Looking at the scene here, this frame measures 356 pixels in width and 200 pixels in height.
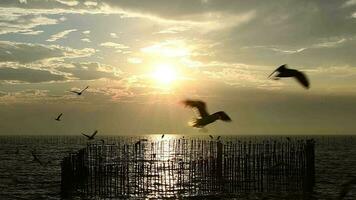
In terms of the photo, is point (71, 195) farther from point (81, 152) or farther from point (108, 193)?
point (81, 152)

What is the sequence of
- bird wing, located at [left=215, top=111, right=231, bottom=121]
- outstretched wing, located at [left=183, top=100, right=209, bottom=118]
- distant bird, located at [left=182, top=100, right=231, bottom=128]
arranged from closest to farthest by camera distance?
bird wing, located at [left=215, top=111, right=231, bottom=121], distant bird, located at [left=182, top=100, right=231, bottom=128], outstretched wing, located at [left=183, top=100, right=209, bottom=118]

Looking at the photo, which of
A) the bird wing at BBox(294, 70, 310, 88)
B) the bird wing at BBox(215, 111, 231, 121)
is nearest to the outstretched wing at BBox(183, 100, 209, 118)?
the bird wing at BBox(215, 111, 231, 121)

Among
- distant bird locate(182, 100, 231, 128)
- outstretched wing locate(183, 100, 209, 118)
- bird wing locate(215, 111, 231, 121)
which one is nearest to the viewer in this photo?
bird wing locate(215, 111, 231, 121)

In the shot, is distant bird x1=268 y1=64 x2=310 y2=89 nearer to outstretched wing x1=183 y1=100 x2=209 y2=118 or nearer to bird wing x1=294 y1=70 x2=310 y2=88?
bird wing x1=294 y1=70 x2=310 y2=88

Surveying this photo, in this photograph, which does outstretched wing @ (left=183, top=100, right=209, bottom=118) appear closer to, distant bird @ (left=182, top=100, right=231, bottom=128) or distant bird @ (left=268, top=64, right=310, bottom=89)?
distant bird @ (left=182, top=100, right=231, bottom=128)

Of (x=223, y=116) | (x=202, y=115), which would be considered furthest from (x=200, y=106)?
(x=223, y=116)

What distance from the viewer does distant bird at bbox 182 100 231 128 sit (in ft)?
30.3

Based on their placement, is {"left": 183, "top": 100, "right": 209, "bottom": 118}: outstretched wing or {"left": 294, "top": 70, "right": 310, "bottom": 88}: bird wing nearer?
{"left": 294, "top": 70, "right": 310, "bottom": 88}: bird wing

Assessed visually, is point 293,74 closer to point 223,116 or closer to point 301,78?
point 301,78

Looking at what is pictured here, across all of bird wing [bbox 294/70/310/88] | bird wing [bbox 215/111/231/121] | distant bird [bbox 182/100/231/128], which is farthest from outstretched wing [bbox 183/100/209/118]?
bird wing [bbox 294/70/310/88]

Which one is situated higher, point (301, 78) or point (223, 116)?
point (301, 78)

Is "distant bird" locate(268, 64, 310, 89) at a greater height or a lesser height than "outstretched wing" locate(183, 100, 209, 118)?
greater

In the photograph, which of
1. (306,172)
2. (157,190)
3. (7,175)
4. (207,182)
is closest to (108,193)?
(157,190)

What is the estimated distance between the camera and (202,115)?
31.6 ft
